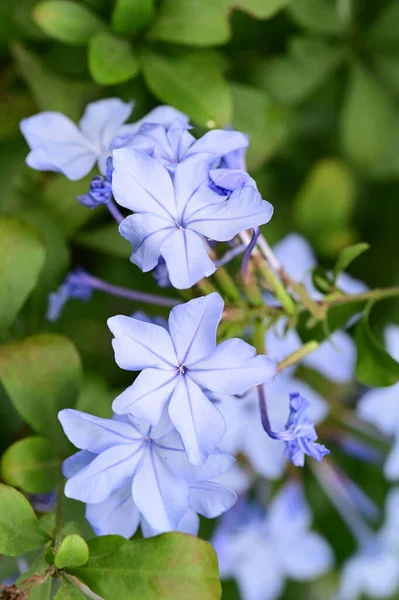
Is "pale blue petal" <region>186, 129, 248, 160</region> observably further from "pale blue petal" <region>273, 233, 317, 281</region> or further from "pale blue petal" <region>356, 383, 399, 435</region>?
"pale blue petal" <region>356, 383, 399, 435</region>

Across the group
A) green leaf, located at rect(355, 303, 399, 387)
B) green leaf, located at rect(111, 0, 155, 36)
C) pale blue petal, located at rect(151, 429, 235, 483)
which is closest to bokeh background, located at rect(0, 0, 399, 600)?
green leaf, located at rect(111, 0, 155, 36)

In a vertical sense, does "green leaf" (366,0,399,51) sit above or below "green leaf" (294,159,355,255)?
above

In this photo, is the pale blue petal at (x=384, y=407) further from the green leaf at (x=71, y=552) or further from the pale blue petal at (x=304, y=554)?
the green leaf at (x=71, y=552)

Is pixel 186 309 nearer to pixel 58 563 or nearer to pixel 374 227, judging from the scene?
pixel 58 563

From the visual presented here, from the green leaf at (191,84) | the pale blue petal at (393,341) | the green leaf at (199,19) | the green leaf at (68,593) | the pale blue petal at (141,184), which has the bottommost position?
the pale blue petal at (393,341)

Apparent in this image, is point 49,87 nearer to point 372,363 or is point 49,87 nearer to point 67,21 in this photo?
point 67,21

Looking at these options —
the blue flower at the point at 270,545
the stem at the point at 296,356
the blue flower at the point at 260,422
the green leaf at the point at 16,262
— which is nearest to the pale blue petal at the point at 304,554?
the blue flower at the point at 270,545
